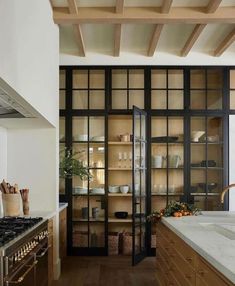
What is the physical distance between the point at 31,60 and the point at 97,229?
11.3ft

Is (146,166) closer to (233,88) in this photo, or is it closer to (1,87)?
(233,88)

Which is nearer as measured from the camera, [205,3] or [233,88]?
[205,3]

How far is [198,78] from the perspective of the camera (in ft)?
Answer: 20.4

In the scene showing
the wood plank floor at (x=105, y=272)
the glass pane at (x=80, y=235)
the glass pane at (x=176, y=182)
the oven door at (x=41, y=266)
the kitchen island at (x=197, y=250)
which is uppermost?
the glass pane at (x=176, y=182)

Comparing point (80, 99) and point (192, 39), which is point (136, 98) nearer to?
point (80, 99)

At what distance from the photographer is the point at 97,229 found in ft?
20.0

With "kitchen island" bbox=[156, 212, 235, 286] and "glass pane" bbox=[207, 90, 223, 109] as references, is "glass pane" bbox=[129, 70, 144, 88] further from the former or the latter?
"kitchen island" bbox=[156, 212, 235, 286]

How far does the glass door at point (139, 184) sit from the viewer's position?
5.54m

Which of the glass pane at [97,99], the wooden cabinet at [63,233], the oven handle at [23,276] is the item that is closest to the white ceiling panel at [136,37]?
the glass pane at [97,99]

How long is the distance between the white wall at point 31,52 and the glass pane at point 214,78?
8.26 feet

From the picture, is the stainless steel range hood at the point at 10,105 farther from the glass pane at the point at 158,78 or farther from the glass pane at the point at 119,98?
the glass pane at the point at 158,78

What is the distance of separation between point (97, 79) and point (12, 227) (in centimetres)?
357

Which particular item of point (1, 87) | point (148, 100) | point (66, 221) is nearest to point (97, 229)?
point (66, 221)

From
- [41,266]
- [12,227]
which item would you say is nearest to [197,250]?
[12,227]
